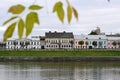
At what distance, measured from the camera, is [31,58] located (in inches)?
2140

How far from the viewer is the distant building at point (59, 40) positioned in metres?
91.7

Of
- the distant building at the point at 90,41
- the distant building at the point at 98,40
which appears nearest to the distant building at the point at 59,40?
the distant building at the point at 90,41

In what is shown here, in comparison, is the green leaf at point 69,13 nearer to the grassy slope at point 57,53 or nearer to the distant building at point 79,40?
the grassy slope at point 57,53

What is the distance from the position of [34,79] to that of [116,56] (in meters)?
30.5

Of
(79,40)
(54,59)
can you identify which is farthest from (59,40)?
(54,59)

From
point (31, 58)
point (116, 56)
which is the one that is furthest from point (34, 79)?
point (116, 56)

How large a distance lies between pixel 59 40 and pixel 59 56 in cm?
3690

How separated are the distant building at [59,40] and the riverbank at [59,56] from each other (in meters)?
30.6

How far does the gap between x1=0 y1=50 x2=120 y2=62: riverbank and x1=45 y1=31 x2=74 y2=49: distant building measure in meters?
30.6

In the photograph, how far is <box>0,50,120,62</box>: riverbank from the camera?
54125mm

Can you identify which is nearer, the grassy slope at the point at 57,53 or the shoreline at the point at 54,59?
the shoreline at the point at 54,59

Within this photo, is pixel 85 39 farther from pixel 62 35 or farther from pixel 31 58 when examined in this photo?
pixel 31 58

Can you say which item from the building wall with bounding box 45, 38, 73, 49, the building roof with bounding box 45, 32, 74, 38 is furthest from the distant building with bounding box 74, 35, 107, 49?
the building roof with bounding box 45, 32, 74, 38

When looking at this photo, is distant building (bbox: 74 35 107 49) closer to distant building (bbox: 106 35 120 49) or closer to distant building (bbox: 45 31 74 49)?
distant building (bbox: 106 35 120 49)
